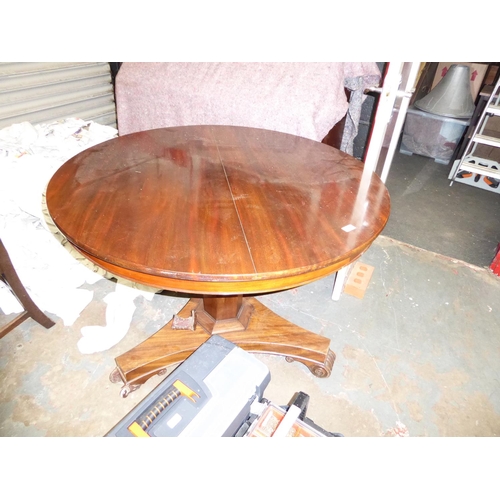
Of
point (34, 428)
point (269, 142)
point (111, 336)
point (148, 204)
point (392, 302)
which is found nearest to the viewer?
point (148, 204)

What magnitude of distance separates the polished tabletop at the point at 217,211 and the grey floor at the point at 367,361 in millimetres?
805

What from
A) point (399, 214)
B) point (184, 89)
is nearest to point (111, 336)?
point (184, 89)

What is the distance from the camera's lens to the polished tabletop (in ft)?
2.58

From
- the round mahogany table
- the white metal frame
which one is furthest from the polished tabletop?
the white metal frame

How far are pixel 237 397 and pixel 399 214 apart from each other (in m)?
2.22

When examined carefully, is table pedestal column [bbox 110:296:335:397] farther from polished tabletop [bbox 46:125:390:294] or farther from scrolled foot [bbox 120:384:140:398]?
polished tabletop [bbox 46:125:390:294]

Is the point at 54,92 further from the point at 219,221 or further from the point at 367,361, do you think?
the point at 367,361

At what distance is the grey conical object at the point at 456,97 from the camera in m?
3.24

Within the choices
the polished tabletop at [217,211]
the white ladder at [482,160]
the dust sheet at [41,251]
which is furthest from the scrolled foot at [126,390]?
the white ladder at [482,160]

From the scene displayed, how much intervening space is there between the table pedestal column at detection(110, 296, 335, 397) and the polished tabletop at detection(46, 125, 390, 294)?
514mm

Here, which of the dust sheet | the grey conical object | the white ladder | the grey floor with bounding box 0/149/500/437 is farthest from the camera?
the grey conical object

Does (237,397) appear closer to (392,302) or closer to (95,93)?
(392,302)

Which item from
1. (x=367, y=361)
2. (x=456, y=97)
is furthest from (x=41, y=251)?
(x=456, y=97)
